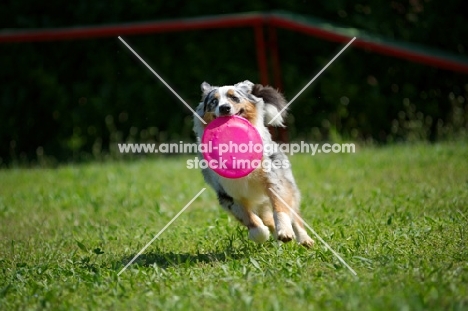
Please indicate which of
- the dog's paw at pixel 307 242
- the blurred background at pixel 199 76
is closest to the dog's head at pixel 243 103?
the dog's paw at pixel 307 242

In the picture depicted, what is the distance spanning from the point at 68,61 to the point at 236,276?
321 inches

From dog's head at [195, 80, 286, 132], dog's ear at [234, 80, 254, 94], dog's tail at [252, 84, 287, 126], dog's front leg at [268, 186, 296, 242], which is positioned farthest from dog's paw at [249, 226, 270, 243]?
dog's ear at [234, 80, 254, 94]

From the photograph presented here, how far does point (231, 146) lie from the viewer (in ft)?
17.3

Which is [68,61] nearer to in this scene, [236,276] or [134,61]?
[134,61]

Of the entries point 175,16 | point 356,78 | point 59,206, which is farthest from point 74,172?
point 356,78

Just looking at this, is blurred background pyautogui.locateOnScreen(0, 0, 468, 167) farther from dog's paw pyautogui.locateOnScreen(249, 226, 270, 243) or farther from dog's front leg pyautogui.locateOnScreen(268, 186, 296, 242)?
dog's paw pyautogui.locateOnScreen(249, 226, 270, 243)

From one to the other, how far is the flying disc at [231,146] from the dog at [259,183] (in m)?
0.10

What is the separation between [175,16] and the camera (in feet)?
37.6

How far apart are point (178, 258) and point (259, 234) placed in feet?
2.28

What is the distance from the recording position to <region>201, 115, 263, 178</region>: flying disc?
5.29m

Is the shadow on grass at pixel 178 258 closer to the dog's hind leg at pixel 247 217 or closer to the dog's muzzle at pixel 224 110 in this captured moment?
the dog's hind leg at pixel 247 217

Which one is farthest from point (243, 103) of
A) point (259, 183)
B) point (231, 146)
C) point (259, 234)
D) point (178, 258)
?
point (178, 258)

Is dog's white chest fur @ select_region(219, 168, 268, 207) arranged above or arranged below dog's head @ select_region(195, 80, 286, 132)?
below

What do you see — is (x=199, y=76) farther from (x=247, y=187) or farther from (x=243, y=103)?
(x=247, y=187)
